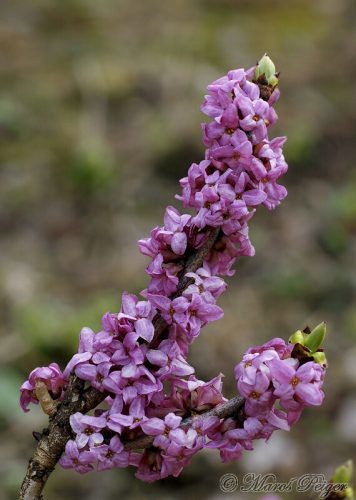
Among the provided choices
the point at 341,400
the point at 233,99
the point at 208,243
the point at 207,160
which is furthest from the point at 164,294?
the point at 341,400

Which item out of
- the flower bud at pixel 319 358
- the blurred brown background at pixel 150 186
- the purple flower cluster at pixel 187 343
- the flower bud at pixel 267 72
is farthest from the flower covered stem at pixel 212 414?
the blurred brown background at pixel 150 186

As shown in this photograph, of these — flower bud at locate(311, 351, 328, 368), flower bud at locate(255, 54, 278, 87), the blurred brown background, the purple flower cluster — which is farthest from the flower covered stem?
the blurred brown background

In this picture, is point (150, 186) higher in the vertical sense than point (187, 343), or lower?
higher

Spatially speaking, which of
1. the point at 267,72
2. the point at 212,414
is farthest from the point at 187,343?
the point at 267,72

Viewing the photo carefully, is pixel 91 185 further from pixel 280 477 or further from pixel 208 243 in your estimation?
pixel 208 243

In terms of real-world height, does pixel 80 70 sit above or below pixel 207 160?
above

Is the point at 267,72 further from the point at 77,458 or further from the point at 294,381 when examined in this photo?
the point at 77,458

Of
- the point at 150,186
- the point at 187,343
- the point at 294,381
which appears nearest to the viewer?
the point at 294,381
